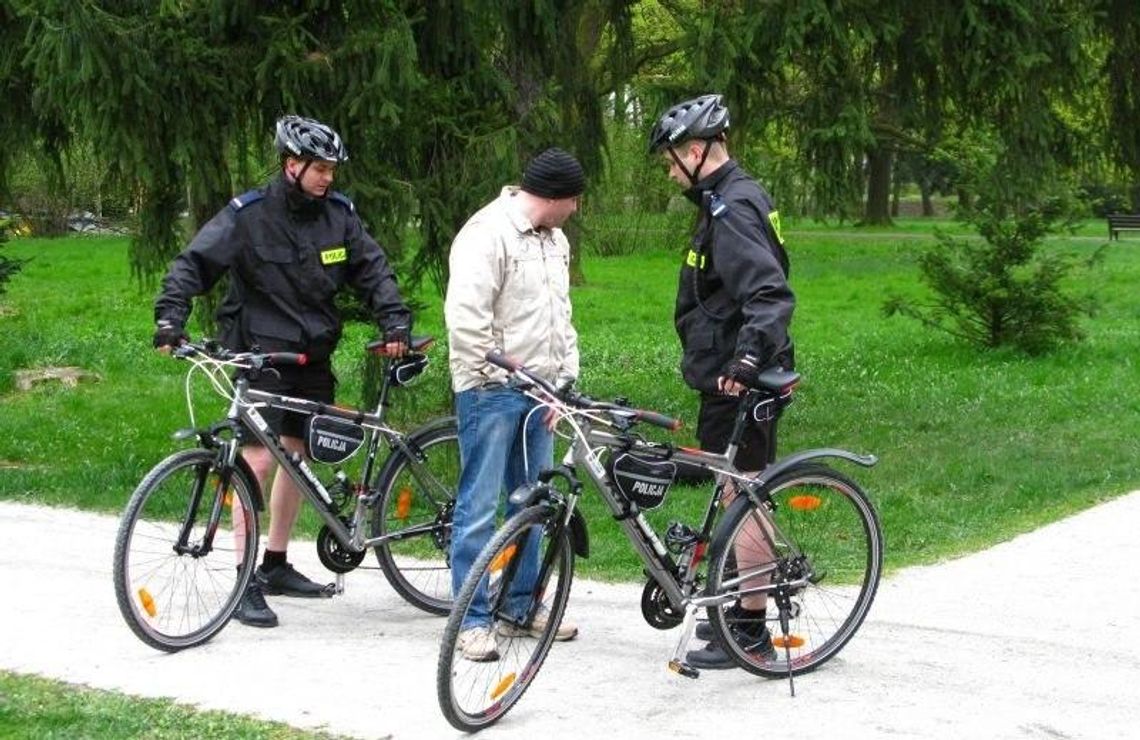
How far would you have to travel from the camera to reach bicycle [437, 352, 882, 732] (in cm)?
534

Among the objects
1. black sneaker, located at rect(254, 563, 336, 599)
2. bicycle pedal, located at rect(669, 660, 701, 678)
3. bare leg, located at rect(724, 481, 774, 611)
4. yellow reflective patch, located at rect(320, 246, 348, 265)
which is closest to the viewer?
bicycle pedal, located at rect(669, 660, 701, 678)

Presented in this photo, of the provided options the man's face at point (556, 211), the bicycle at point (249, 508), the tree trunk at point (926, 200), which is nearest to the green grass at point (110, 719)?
the bicycle at point (249, 508)

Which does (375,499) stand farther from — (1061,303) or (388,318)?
(1061,303)

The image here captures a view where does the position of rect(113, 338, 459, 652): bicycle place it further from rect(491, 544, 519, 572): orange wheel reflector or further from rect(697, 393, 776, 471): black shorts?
rect(491, 544, 519, 572): orange wheel reflector

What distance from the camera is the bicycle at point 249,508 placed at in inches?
237

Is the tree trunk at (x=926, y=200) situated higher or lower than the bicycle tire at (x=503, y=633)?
higher

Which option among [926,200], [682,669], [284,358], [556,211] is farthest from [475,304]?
[926,200]

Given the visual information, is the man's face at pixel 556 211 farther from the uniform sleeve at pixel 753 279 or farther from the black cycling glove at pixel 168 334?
the black cycling glove at pixel 168 334

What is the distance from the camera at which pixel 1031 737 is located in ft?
16.7

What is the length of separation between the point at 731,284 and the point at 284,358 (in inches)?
67.0

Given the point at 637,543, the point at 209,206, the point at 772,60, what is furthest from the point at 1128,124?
the point at 637,543

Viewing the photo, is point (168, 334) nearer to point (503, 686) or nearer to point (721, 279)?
point (503, 686)

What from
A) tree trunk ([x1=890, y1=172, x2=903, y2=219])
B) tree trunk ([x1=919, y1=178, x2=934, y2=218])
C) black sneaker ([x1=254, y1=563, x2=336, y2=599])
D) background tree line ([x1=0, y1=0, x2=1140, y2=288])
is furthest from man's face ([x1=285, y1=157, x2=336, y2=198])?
tree trunk ([x1=919, y1=178, x2=934, y2=218])

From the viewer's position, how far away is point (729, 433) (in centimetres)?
581
